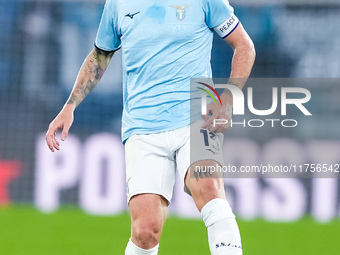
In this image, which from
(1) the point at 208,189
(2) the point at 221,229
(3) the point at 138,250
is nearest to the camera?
(2) the point at 221,229

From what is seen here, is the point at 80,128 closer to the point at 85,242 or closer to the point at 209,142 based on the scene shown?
the point at 85,242

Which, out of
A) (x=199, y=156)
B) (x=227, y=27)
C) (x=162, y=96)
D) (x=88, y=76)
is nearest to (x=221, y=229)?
(x=199, y=156)

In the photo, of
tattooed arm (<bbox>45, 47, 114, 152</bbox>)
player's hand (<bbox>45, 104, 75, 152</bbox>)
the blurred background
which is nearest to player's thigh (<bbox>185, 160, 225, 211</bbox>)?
player's hand (<bbox>45, 104, 75, 152</bbox>)

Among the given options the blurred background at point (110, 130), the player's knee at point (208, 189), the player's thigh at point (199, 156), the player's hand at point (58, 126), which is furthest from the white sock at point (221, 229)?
the blurred background at point (110, 130)

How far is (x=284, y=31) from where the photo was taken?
26.1 feet

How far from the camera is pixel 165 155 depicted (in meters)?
3.71

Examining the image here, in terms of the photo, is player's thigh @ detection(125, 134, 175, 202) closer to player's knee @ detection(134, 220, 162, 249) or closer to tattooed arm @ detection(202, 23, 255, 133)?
player's knee @ detection(134, 220, 162, 249)

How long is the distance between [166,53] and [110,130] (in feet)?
→ 13.8

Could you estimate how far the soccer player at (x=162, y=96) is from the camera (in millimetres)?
3604

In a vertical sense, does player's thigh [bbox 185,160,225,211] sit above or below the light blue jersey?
below

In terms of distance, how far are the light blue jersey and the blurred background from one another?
339 cm

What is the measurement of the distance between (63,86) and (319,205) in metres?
3.01

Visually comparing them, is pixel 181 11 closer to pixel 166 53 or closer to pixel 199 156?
pixel 166 53

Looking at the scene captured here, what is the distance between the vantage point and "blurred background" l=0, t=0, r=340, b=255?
753cm
